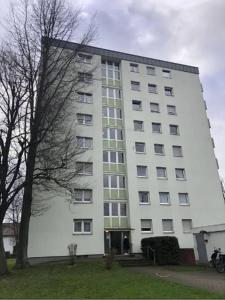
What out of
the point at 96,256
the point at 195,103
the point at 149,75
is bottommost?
the point at 96,256

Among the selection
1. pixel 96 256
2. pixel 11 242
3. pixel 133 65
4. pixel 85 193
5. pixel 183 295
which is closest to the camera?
pixel 183 295

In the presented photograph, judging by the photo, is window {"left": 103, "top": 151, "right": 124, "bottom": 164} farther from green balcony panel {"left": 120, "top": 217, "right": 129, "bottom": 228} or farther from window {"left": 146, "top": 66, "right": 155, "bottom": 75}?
window {"left": 146, "top": 66, "right": 155, "bottom": 75}

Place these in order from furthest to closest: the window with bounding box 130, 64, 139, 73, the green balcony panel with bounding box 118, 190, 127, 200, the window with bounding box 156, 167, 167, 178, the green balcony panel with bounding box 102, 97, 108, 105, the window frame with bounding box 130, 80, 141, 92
Answer: the window with bounding box 130, 64, 139, 73, the window frame with bounding box 130, 80, 141, 92, the green balcony panel with bounding box 102, 97, 108, 105, the window with bounding box 156, 167, 167, 178, the green balcony panel with bounding box 118, 190, 127, 200

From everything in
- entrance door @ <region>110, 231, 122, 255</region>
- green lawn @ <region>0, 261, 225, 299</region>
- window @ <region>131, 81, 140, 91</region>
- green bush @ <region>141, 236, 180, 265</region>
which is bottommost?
green lawn @ <region>0, 261, 225, 299</region>

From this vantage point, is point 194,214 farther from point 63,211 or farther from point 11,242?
point 11,242

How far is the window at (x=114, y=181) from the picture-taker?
3100 cm

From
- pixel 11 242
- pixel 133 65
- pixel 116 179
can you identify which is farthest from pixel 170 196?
pixel 11 242

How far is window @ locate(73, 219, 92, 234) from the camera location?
28.3 m

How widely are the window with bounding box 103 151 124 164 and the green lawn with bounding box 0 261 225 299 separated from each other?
550 inches

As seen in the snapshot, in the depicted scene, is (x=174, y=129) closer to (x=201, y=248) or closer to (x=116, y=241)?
(x=116, y=241)

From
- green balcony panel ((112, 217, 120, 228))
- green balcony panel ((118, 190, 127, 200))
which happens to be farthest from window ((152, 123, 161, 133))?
green balcony panel ((112, 217, 120, 228))

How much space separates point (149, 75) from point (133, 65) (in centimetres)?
225

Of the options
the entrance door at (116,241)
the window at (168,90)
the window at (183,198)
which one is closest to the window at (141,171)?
the window at (183,198)

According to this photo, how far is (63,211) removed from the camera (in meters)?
28.2
